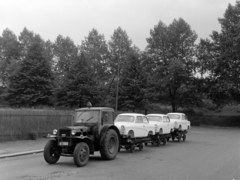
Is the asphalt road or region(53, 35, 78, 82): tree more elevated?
region(53, 35, 78, 82): tree

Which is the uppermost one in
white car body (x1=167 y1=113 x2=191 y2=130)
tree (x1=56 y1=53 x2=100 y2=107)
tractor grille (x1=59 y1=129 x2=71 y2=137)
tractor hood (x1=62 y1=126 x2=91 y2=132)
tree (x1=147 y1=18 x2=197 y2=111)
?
tree (x1=147 y1=18 x2=197 y2=111)

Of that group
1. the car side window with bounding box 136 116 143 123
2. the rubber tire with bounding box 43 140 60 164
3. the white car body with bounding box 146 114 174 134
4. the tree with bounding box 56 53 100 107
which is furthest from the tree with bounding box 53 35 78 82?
the rubber tire with bounding box 43 140 60 164

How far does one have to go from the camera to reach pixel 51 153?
11938mm

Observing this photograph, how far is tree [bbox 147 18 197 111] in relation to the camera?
175 ft

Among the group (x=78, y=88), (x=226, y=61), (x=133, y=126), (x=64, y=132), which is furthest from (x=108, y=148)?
(x=226, y=61)

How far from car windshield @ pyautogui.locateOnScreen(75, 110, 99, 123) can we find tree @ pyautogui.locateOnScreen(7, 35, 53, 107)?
2637cm

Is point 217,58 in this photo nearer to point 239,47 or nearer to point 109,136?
point 239,47

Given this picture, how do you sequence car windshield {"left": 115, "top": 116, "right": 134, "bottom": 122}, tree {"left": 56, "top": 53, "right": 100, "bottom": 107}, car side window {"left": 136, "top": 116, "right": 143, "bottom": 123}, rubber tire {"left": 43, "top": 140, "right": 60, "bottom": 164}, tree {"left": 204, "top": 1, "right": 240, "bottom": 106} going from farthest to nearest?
tree {"left": 204, "top": 1, "right": 240, "bottom": 106} < tree {"left": 56, "top": 53, "right": 100, "bottom": 107} < car side window {"left": 136, "top": 116, "right": 143, "bottom": 123} < car windshield {"left": 115, "top": 116, "right": 134, "bottom": 122} < rubber tire {"left": 43, "top": 140, "right": 60, "bottom": 164}

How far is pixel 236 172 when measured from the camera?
10.6 m

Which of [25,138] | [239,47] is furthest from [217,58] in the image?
[25,138]

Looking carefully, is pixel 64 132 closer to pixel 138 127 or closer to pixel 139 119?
pixel 138 127

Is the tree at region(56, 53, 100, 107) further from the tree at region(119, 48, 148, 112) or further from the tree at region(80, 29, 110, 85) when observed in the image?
the tree at region(80, 29, 110, 85)

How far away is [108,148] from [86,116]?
170 cm

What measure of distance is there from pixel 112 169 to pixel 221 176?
3.72 m
